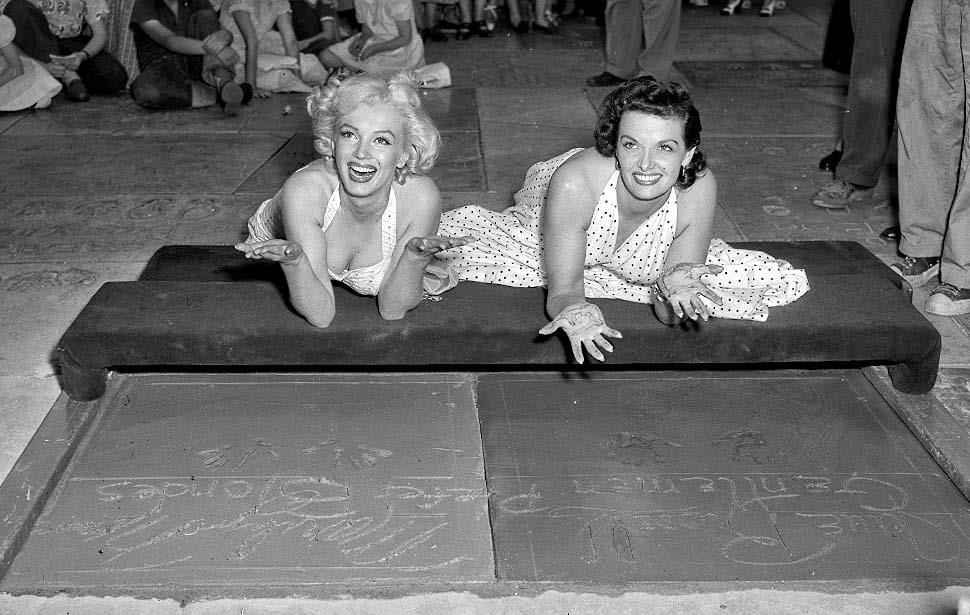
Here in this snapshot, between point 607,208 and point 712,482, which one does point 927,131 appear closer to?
point 607,208

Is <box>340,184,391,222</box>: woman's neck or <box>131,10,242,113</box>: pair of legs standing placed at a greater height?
<box>340,184,391,222</box>: woman's neck

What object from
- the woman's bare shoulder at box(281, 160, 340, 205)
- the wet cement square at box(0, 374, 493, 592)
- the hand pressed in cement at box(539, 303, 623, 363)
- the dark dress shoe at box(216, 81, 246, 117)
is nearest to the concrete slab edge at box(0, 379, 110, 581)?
the wet cement square at box(0, 374, 493, 592)

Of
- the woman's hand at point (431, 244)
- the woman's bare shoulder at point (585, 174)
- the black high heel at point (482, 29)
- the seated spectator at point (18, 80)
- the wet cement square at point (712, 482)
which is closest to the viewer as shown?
the wet cement square at point (712, 482)

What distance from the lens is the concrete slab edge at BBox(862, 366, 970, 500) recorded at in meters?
3.12

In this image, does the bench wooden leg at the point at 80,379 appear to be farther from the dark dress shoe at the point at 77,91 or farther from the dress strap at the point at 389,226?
the dark dress shoe at the point at 77,91

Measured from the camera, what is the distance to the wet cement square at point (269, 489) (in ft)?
8.72

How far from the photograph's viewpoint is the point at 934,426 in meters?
3.33

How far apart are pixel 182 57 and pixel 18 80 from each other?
115cm

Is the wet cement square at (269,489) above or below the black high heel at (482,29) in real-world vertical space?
above

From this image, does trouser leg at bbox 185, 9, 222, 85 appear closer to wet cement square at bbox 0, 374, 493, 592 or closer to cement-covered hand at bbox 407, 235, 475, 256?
wet cement square at bbox 0, 374, 493, 592

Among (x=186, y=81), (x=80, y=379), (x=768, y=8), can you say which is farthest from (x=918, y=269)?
(x=768, y=8)

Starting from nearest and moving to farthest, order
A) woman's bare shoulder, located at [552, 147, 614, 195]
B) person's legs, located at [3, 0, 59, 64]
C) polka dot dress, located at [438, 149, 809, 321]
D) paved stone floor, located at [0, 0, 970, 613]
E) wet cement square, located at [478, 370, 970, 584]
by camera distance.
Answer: paved stone floor, located at [0, 0, 970, 613] → wet cement square, located at [478, 370, 970, 584] → woman's bare shoulder, located at [552, 147, 614, 195] → polka dot dress, located at [438, 149, 809, 321] → person's legs, located at [3, 0, 59, 64]

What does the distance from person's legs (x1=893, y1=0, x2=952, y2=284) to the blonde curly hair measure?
2.35 m

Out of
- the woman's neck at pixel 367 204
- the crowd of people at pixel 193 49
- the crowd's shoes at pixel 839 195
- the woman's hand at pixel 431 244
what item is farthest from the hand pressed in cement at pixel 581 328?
the crowd of people at pixel 193 49
